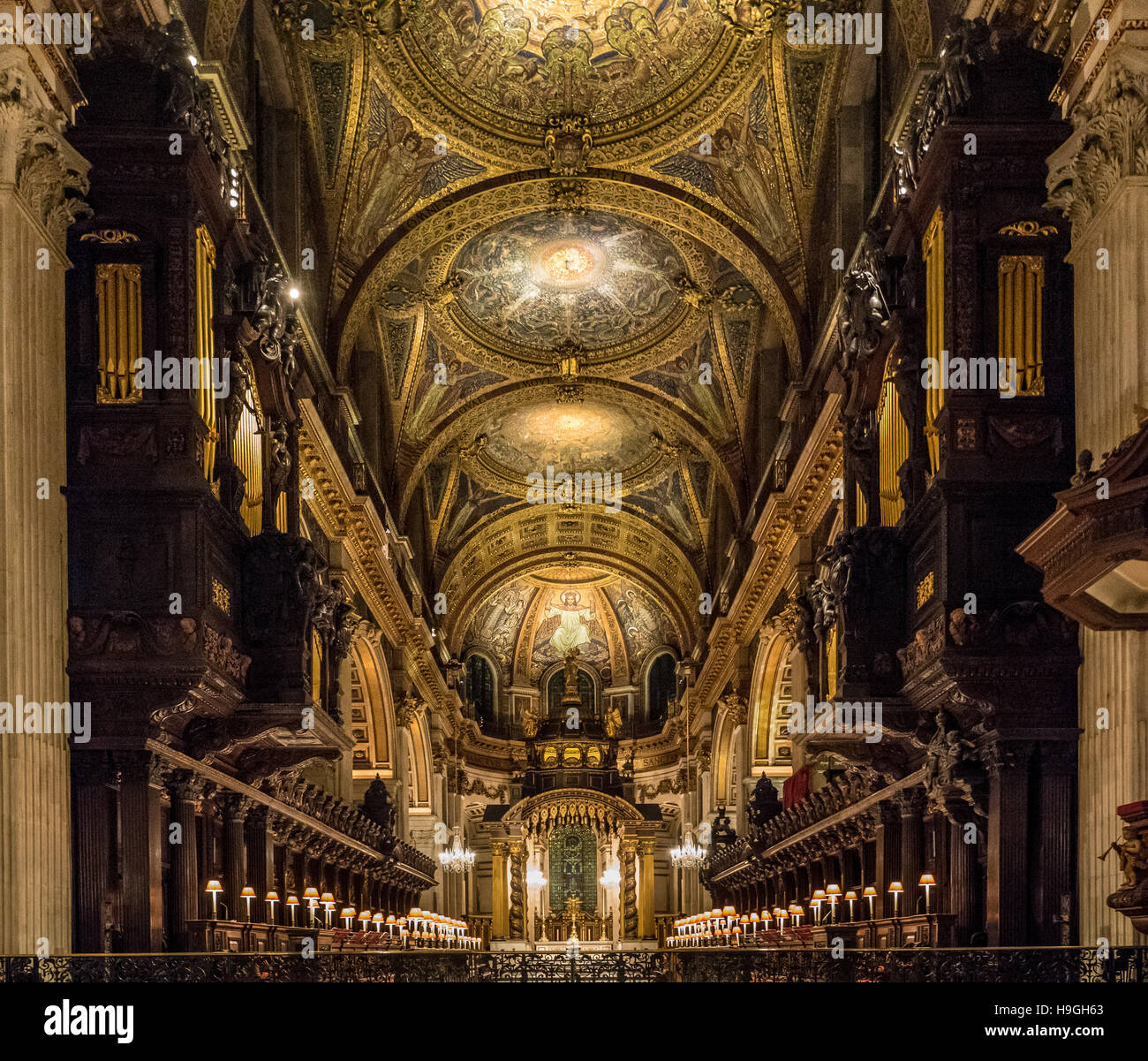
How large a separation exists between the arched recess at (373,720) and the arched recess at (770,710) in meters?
8.01

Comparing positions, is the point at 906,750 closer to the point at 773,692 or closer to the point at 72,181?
the point at 72,181

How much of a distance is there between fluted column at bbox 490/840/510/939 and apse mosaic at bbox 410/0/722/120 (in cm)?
2885

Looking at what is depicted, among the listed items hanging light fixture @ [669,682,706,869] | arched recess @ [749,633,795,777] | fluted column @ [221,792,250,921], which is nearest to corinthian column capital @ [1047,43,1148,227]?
fluted column @ [221,792,250,921]

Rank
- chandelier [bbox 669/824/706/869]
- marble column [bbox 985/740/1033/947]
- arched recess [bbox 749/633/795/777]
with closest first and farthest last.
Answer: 1. marble column [bbox 985/740/1033/947]
2. arched recess [bbox 749/633/795/777]
3. chandelier [bbox 669/824/706/869]

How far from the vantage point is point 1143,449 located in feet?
25.2

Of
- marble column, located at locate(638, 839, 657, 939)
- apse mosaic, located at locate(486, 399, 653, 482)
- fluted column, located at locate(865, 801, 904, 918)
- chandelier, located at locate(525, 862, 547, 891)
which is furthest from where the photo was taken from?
chandelier, located at locate(525, 862, 547, 891)

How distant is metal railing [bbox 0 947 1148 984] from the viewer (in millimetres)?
9562

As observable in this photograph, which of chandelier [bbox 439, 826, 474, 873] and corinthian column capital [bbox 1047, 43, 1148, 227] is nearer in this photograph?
corinthian column capital [bbox 1047, 43, 1148, 227]

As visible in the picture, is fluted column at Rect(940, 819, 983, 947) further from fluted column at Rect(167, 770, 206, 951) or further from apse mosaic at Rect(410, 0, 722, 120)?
apse mosaic at Rect(410, 0, 722, 120)

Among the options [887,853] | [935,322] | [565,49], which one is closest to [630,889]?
[565,49]

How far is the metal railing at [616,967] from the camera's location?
9562 mm

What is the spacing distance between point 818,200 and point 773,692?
11544mm

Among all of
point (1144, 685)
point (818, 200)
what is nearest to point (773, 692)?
point (818, 200)

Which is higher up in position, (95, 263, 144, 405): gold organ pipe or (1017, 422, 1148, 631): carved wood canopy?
(95, 263, 144, 405): gold organ pipe
